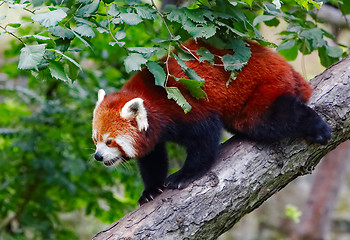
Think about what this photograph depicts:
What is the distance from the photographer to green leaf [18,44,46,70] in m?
1.99

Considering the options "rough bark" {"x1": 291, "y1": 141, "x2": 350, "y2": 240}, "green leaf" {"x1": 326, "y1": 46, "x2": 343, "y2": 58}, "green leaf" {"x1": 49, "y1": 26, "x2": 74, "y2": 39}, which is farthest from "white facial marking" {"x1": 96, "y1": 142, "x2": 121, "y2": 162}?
"rough bark" {"x1": 291, "y1": 141, "x2": 350, "y2": 240}

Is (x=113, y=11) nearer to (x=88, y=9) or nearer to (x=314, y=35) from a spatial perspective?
(x=88, y=9)

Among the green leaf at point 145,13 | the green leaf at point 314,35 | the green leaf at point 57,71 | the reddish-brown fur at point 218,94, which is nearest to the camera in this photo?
the green leaf at point 57,71

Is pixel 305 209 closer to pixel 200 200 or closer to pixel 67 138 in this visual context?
pixel 67 138

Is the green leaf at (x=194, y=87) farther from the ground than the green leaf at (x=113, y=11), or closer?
closer

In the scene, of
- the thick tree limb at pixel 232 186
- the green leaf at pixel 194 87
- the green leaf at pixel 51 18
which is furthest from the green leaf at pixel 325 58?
the green leaf at pixel 51 18

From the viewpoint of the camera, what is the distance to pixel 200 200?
264 cm

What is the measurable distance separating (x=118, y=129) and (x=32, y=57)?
2.65ft

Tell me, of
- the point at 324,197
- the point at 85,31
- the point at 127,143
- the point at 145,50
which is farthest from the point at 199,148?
the point at 324,197

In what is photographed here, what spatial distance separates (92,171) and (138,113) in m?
1.77

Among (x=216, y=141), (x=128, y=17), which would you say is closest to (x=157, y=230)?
(x=216, y=141)

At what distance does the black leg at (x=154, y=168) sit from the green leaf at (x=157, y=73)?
857 mm

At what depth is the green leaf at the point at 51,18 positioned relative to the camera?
80.6 inches

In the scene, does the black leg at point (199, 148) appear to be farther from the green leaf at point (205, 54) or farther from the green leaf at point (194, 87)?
the green leaf at point (205, 54)
